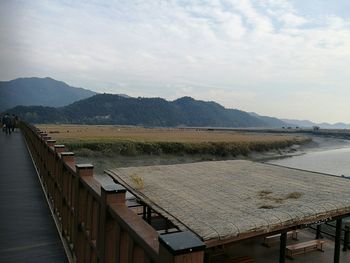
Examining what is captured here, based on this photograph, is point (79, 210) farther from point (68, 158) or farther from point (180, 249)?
point (180, 249)

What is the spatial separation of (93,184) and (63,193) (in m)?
2.17

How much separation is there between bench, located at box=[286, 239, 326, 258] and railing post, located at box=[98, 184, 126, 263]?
9.82 metres

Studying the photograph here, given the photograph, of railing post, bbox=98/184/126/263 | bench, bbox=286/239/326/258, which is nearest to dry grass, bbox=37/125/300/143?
bench, bbox=286/239/326/258

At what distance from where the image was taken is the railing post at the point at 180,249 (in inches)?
51.3

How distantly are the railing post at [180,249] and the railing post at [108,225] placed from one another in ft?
2.98

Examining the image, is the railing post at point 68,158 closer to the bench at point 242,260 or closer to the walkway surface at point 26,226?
the walkway surface at point 26,226

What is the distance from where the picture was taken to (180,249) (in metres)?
1.31

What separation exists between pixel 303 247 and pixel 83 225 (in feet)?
31.7

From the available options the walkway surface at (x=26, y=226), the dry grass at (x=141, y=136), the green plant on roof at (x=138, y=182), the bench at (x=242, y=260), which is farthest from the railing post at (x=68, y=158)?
the dry grass at (x=141, y=136)

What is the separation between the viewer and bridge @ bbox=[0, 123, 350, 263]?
63.9 inches

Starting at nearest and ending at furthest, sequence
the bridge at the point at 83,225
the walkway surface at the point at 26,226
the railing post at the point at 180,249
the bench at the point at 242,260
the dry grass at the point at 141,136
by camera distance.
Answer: the railing post at the point at 180,249
the bridge at the point at 83,225
the walkway surface at the point at 26,226
the bench at the point at 242,260
the dry grass at the point at 141,136

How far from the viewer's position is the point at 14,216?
580 cm

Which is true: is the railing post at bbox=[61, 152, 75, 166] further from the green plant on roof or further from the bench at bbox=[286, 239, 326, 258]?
the bench at bbox=[286, 239, 326, 258]

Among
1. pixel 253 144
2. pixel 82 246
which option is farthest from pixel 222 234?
pixel 253 144
